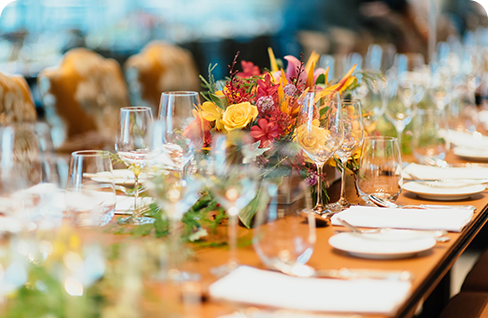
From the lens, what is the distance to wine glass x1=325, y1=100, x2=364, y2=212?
48.4 inches

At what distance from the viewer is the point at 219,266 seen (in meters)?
0.88

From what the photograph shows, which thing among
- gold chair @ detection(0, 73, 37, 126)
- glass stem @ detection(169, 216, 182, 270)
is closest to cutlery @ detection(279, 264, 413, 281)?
glass stem @ detection(169, 216, 182, 270)

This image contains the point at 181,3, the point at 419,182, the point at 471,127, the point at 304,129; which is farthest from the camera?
the point at 181,3

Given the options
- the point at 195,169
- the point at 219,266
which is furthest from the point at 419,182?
the point at 219,266

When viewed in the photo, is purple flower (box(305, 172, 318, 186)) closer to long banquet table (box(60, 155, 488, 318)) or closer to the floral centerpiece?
the floral centerpiece

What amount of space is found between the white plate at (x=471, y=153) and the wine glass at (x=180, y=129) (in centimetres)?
92

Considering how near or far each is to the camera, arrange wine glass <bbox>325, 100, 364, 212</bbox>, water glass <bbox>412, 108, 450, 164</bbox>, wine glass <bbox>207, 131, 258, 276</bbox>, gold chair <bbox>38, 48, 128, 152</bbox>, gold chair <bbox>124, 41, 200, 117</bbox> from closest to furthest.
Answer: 1. wine glass <bbox>207, 131, 258, 276</bbox>
2. wine glass <bbox>325, 100, 364, 212</bbox>
3. water glass <bbox>412, 108, 450, 164</bbox>
4. gold chair <bbox>38, 48, 128, 152</bbox>
5. gold chair <bbox>124, 41, 200, 117</bbox>

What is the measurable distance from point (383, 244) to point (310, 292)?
0.23m

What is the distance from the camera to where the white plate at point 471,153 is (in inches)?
66.9

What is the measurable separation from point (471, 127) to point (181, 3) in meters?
3.63

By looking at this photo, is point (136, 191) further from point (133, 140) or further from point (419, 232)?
point (419, 232)

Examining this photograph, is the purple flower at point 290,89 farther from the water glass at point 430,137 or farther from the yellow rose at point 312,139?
the water glass at point 430,137

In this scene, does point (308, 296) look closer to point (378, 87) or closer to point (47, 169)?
point (47, 169)

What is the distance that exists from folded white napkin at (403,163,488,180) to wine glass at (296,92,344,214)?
1.27 feet
